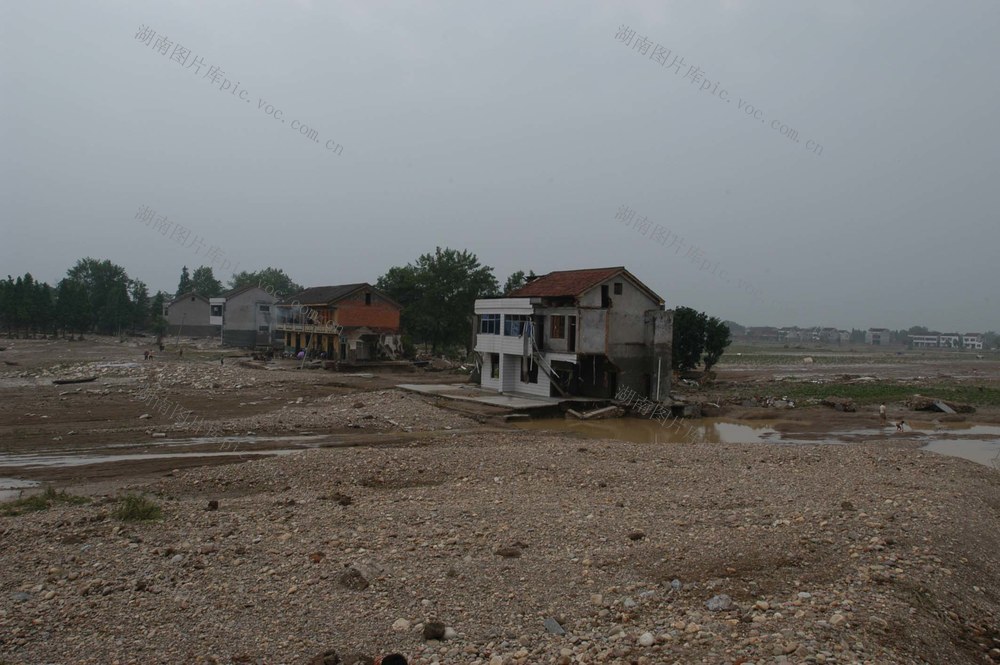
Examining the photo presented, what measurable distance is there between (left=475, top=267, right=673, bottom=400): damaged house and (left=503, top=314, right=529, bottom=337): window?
0.05 meters

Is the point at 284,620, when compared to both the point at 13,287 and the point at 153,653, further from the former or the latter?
the point at 13,287

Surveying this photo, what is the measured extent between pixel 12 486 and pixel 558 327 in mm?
22610

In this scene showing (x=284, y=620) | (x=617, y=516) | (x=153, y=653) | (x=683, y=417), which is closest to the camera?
(x=153, y=653)

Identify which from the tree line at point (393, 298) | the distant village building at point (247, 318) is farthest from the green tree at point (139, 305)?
the distant village building at point (247, 318)

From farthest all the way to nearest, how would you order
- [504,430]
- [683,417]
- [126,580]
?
1. [683,417]
2. [504,430]
3. [126,580]

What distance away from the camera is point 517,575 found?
8.50 meters

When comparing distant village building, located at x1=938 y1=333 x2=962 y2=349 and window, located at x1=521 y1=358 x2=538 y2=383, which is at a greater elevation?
distant village building, located at x1=938 y1=333 x2=962 y2=349

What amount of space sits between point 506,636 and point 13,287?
7958 cm

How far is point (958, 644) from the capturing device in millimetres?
6957

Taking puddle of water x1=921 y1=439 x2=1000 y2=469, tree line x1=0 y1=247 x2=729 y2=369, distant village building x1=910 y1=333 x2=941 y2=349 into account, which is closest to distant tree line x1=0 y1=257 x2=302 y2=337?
tree line x1=0 y1=247 x2=729 y2=369

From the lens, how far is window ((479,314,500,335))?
119 ft

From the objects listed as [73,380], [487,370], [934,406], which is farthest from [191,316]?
[934,406]

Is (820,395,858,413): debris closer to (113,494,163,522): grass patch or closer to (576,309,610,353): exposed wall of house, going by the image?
(576,309,610,353): exposed wall of house

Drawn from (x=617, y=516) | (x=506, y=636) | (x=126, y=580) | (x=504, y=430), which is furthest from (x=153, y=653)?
(x=504, y=430)
